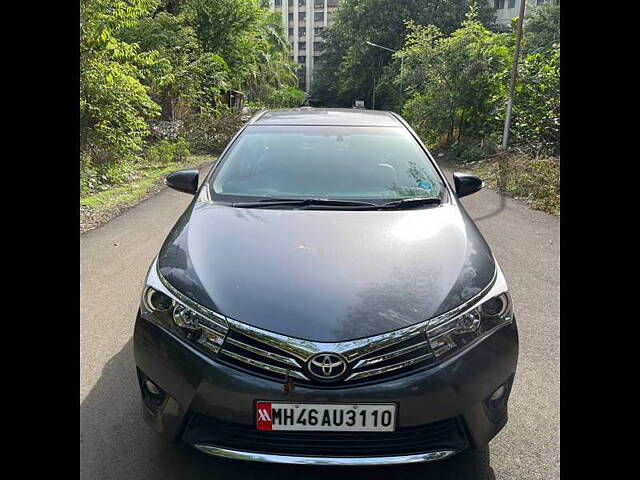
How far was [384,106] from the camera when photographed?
39.3 meters

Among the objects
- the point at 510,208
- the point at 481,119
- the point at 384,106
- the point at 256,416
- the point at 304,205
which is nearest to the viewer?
the point at 256,416

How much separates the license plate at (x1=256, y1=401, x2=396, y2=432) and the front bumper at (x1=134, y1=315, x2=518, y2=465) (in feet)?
0.08

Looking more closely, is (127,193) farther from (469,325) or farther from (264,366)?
(469,325)

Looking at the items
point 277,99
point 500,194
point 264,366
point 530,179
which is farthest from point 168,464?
point 277,99

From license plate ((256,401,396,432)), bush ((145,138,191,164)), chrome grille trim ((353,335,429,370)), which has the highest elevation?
chrome grille trim ((353,335,429,370))

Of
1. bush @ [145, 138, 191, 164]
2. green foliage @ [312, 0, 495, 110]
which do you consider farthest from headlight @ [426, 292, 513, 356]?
green foliage @ [312, 0, 495, 110]

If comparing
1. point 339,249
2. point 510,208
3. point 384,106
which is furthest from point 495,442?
point 384,106

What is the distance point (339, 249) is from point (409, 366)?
2.21 feet

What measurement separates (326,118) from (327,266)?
6.60ft

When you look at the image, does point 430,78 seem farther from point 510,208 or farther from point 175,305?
point 175,305

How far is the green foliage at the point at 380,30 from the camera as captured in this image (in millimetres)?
37062

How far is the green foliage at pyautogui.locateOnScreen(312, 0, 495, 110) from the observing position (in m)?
37.1

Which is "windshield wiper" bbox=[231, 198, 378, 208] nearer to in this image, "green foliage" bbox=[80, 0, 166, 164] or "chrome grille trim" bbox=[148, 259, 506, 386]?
"chrome grille trim" bbox=[148, 259, 506, 386]
